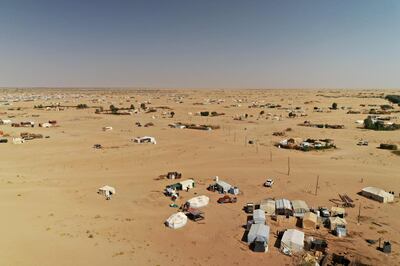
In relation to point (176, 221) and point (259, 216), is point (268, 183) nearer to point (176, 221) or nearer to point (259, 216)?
point (259, 216)

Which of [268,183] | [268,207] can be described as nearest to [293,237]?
[268,207]

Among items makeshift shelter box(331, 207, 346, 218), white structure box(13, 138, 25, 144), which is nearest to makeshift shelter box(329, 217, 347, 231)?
makeshift shelter box(331, 207, 346, 218)

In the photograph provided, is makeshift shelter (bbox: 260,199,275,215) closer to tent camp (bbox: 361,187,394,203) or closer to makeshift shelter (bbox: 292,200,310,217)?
makeshift shelter (bbox: 292,200,310,217)

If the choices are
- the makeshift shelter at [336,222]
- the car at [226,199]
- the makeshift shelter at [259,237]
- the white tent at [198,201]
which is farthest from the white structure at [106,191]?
the makeshift shelter at [336,222]

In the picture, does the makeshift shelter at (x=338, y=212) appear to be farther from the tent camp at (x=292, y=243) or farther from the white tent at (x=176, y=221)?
the white tent at (x=176, y=221)

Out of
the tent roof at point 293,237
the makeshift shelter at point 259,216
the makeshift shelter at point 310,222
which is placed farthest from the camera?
the makeshift shelter at point 310,222
